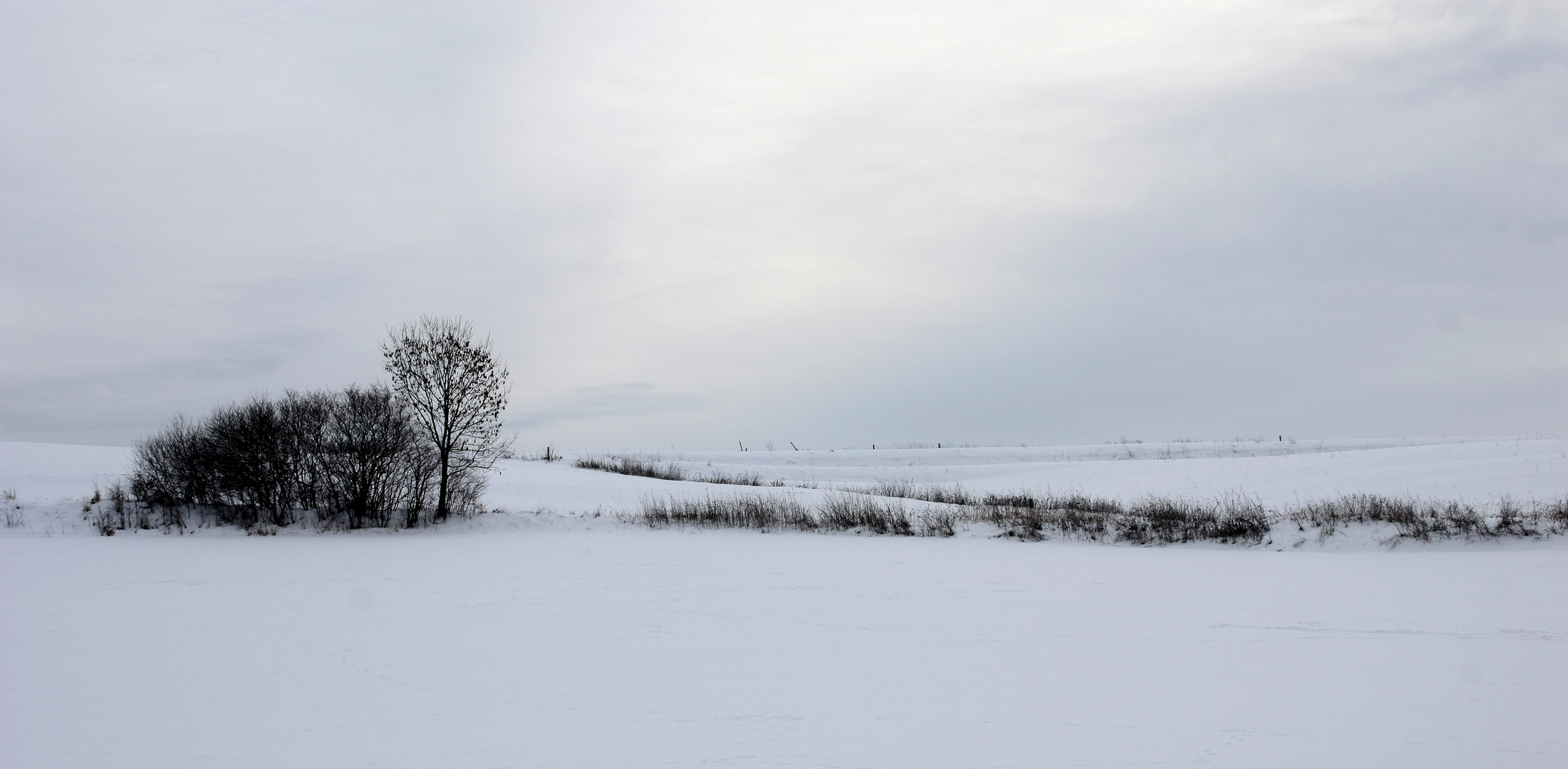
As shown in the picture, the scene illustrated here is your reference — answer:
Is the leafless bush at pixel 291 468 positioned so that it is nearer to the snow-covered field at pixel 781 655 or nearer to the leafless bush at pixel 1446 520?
the snow-covered field at pixel 781 655

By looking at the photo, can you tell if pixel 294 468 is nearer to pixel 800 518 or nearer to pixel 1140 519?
pixel 800 518

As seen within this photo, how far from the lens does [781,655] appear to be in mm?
7379

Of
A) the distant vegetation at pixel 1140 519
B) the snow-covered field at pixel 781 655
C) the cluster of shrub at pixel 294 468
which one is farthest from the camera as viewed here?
the cluster of shrub at pixel 294 468

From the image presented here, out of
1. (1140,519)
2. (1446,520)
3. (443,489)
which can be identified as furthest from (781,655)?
(443,489)

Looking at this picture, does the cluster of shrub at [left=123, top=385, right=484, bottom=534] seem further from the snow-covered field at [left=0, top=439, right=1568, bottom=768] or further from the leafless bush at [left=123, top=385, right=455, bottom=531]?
the snow-covered field at [left=0, top=439, right=1568, bottom=768]

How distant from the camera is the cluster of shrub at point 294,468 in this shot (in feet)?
59.3

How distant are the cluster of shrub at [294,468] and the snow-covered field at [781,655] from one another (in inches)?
111

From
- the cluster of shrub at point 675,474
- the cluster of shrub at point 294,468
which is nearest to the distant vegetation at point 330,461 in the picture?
the cluster of shrub at point 294,468

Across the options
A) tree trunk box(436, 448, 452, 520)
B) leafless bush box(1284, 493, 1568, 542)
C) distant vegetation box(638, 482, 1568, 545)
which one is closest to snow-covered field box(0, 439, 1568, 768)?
leafless bush box(1284, 493, 1568, 542)

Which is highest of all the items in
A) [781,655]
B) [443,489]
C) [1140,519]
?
[443,489]

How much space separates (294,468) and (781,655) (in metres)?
15.0

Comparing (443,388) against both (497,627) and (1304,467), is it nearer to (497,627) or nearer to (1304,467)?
(497,627)

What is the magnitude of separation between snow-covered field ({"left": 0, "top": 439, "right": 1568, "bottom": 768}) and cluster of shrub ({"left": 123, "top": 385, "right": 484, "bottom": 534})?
111 inches

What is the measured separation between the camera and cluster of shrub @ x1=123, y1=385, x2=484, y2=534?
59.3 feet
